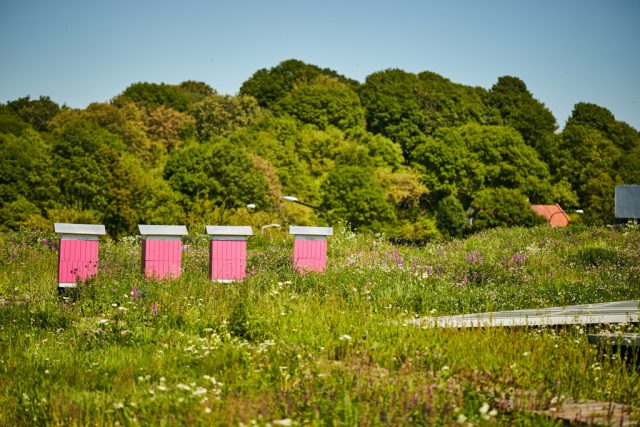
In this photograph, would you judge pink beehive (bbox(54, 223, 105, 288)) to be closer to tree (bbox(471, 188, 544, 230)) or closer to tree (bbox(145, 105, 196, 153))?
tree (bbox(471, 188, 544, 230))

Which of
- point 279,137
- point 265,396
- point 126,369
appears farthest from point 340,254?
point 279,137

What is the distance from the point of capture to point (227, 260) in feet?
56.2

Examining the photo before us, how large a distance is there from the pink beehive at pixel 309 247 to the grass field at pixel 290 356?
2676 millimetres

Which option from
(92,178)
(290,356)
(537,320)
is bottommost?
(290,356)

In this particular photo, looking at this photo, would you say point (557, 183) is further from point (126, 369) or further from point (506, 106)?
point (126, 369)

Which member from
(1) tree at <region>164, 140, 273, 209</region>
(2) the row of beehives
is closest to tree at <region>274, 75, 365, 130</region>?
(1) tree at <region>164, 140, 273, 209</region>

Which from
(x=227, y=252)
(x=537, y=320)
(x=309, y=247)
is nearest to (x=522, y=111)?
(x=309, y=247)

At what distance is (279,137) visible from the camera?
176ft

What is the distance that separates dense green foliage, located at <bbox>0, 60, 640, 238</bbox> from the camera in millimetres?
41562

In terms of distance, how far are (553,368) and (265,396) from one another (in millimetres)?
2861

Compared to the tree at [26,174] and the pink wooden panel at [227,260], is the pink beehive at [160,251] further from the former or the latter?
the tree at [26,174]

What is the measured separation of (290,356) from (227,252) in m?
9.92

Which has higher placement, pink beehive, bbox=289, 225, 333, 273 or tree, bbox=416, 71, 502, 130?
tree, bbox=416, 71, 502, 130

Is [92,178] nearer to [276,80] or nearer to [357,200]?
[357,200]
